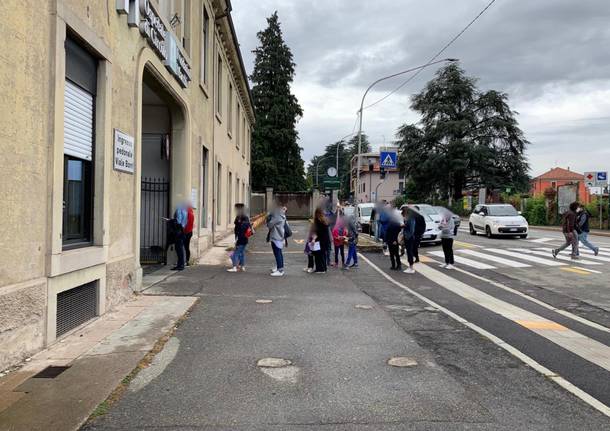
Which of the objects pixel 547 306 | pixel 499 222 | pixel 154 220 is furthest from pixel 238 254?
pixel 499 222

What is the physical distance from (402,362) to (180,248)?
7.23 m

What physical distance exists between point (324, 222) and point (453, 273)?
341cm

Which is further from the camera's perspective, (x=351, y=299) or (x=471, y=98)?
(x=471, y=98)

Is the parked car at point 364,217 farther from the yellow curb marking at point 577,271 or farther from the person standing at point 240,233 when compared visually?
the person standing at point 240,233

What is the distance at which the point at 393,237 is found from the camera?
1259 cm

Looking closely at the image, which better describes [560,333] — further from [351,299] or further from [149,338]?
[149,338]

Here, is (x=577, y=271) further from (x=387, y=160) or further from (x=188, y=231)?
(x=387, y=160)

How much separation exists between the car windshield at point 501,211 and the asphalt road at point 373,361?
46.9ft

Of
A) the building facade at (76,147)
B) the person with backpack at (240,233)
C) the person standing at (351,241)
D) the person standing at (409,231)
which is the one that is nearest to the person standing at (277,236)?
the person with backpack at (240,233)

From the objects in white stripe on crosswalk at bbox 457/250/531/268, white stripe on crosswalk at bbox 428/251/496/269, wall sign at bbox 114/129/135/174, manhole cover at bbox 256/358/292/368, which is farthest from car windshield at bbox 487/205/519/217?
manhole cover at bbox 256/358/292/368

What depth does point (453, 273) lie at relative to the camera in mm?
12148

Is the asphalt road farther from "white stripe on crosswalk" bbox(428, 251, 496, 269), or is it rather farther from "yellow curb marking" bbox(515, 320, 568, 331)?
"white stripe on crosswalk" bbox(428, 251, 496, 269)

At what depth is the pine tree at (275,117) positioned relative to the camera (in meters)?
49.1

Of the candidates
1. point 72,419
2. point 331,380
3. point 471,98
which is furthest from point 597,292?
point 471,98
